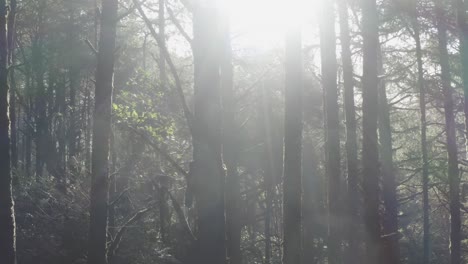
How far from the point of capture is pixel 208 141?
5.30 m

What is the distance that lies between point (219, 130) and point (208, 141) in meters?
0.17

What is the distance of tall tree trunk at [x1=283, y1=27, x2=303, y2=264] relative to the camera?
422 inches

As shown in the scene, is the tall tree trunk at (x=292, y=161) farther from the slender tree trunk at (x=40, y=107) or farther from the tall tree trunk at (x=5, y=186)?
the slender tree trunk at (x=40, y=107)

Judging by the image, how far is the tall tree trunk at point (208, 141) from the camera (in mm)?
5246

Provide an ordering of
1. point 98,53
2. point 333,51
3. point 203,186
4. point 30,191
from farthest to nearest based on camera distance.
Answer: point 30,191 < point 333,51 < point 98,53 < point 203,186

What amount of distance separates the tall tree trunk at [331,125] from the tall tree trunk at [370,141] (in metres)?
3.32

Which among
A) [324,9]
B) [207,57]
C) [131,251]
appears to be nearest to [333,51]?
[324,9]

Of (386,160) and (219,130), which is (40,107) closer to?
(386,160)

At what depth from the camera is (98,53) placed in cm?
1068

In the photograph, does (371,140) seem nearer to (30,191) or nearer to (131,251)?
(131,251)

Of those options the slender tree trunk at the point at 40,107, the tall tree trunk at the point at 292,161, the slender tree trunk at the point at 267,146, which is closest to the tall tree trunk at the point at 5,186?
the tall tree trunk at the point at 292,161

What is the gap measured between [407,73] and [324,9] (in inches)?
249

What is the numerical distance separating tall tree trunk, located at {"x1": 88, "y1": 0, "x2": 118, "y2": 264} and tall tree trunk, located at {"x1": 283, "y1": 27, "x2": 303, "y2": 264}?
336 centimetres

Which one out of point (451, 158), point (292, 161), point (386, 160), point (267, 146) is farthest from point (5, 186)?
point (451, 158)
